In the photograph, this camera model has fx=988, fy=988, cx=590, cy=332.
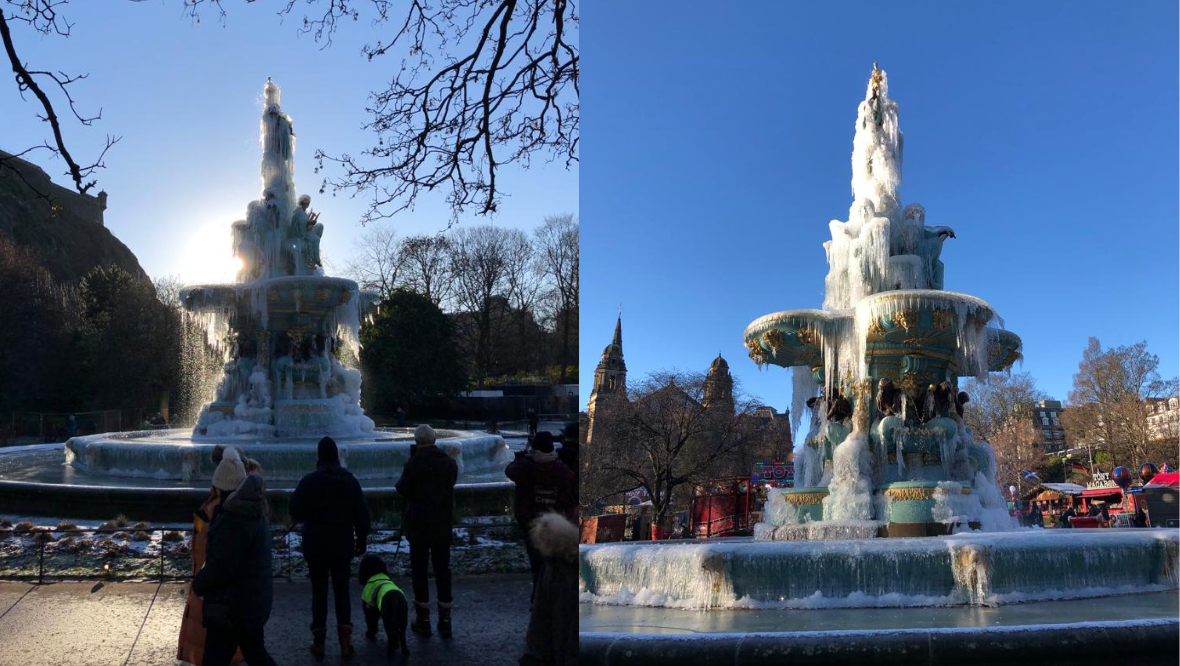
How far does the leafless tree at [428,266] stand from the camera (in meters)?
13.4

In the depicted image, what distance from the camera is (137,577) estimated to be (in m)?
7.29

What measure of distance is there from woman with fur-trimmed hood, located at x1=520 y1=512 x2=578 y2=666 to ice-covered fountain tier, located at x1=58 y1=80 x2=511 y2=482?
12.9 meters

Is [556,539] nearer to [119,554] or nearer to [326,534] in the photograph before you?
[326,534]

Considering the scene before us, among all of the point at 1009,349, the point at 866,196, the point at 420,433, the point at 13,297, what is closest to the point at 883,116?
the point at 866,196

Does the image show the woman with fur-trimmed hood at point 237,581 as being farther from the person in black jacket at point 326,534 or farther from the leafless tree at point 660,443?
the leafless tree at point 660,443

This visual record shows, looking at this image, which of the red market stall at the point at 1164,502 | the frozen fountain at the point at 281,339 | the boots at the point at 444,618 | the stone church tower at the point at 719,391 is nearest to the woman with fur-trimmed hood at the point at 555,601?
the boots at the point at 444,618

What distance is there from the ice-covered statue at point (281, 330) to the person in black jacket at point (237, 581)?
1375 cm

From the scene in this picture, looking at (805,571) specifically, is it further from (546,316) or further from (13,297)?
(546,316)

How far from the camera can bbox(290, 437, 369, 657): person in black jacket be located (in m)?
5.38

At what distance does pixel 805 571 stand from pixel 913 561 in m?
0.81

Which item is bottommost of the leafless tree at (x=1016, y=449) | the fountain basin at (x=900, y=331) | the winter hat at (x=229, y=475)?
the leafless tree at (x=1016, y=449)

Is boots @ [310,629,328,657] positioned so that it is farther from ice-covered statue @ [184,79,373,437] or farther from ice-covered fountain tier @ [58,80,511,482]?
ice-covered statue @ [184,79,373,437]

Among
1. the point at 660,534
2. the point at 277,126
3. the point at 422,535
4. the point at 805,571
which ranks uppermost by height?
the point at 277,126

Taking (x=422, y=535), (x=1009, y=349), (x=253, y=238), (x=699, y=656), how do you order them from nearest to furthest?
1. (x=699, y=656)
2. (x=422, y=535)
3. (x=1009, y=349)
4. (x=253, y=238)
